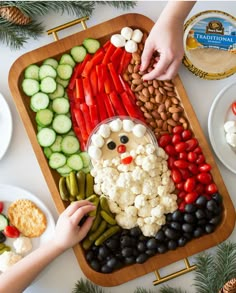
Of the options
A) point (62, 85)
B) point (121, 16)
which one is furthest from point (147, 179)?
point (121, 16)

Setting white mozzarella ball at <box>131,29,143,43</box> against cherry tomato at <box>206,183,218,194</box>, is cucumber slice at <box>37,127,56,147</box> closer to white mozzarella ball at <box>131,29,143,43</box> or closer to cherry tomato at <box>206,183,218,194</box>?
white mozzarella ball at <box>131,29,143,43</box>

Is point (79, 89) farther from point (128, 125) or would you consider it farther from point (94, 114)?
point (128, 125)

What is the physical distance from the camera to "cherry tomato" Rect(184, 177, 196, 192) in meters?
1.77

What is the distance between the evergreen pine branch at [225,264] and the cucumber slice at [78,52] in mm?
816

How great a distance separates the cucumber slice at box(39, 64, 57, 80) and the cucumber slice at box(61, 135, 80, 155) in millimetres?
219

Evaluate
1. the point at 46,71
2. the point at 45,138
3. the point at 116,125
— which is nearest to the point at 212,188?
the point at 116,125

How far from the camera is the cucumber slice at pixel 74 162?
178cm

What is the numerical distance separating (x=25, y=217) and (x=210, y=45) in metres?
0.88

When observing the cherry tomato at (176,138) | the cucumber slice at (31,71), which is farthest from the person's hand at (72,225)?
the cucumber slice at (31,71)

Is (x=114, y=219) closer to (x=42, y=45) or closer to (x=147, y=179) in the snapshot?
(x=147, y=179)

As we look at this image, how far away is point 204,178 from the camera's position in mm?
1777

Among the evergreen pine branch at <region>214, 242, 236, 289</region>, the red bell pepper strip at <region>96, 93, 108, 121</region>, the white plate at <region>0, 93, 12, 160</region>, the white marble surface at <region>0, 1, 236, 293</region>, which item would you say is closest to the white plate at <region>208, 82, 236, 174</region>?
the white marble surface at <region>0, 1, 236, 293</region>

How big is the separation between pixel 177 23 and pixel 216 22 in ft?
0.82

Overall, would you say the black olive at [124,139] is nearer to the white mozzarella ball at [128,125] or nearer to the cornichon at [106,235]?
the white mozzarella ball at [128,125]
